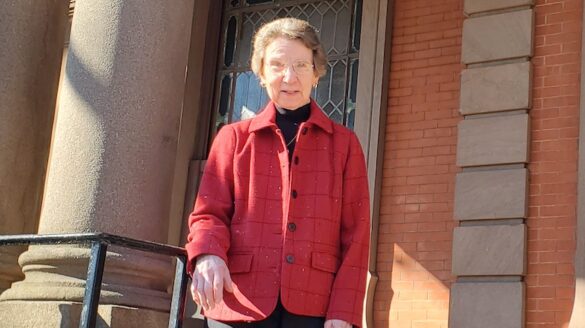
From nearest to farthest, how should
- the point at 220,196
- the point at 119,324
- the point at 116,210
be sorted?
1. the point at 220,196
2. the point at 119,324
3. the point at 116,210

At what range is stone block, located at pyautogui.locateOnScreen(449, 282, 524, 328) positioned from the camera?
7.73 m

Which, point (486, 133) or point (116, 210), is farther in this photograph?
point (486, 133)

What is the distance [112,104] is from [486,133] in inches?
130

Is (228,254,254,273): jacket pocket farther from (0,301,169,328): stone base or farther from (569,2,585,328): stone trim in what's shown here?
(569,2,585,328): stone trim

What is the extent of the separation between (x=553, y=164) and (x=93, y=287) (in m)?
4.77

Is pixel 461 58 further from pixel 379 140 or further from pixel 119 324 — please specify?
pixel 119 324

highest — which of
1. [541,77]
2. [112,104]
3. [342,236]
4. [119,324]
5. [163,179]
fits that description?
[541,77]

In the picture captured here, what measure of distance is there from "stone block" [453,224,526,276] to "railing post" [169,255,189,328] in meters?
4.00

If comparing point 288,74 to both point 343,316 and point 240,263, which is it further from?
point 343,316

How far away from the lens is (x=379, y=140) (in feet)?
29.6

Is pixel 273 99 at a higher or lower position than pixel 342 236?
higher

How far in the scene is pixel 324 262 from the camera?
3.70m

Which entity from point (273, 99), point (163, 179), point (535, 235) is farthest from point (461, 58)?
point (273, 99)

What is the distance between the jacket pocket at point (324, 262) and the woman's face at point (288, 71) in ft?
1.88
